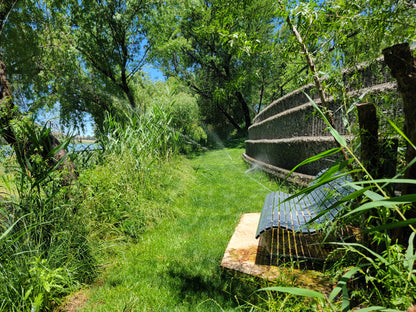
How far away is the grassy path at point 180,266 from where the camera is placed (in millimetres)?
2166

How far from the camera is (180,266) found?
2770 millimetres

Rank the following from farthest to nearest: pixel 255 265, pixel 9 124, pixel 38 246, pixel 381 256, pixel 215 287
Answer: pixel 9 124 < pixel 255 265 < pixel 215 287 < pixel 38 246 < pixel 381 256

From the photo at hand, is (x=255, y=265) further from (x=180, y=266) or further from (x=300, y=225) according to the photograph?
(x=180, y=266)

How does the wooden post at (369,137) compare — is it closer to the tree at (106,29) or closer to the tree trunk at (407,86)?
the tree trunk at (407,86)

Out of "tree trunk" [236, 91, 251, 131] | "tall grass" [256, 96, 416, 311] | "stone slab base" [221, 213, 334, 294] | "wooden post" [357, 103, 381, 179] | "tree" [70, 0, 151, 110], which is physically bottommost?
"stone slab base" [221, 213, 334, 294]

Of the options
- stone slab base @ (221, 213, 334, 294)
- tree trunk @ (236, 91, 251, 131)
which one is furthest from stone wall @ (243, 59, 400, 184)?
tree trunk @ (236, 91, 251, 131)

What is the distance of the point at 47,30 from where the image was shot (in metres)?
10.9

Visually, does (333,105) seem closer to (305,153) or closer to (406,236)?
(305,153)

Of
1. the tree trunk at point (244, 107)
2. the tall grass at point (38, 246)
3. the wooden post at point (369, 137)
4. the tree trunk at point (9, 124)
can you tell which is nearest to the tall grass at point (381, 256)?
the wooden post at point (369, 137)

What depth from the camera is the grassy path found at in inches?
85.3

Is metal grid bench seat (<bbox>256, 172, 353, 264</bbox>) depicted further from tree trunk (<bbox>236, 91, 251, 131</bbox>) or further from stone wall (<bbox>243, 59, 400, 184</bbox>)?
tree trunk (<bbox>236, 91, 251, 131</bbox>)

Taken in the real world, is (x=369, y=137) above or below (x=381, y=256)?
above

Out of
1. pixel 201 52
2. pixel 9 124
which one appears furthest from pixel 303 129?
pixel 201 52

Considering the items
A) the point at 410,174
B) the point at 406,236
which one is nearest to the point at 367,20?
the point at 410,174
